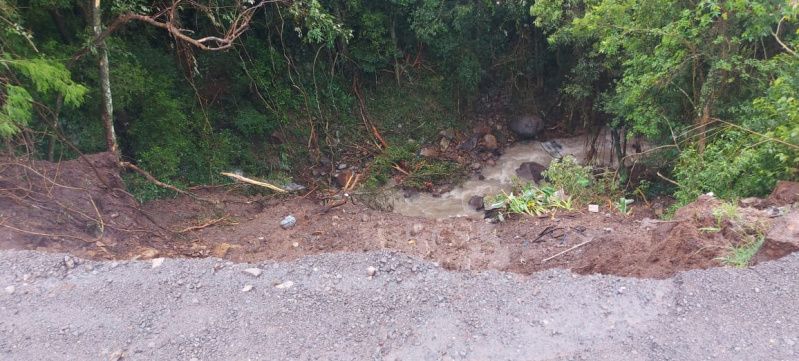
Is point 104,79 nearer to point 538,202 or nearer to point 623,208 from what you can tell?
point 538,202

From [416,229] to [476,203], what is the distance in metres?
2.73

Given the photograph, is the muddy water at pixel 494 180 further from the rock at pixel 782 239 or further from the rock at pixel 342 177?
the rock at pixel 782 239

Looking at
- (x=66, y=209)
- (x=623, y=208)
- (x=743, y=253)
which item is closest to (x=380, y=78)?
(x=623, y=208)

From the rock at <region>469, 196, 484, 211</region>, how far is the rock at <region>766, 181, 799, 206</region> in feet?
14.4

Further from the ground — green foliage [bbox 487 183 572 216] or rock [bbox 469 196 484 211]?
green foliage [bbox 487 183 572 216]

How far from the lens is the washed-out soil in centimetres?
358

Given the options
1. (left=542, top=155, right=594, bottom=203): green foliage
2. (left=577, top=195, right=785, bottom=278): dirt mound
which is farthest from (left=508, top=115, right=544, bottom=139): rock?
(left=577, top=195, right=785, bottom=278): dirt mound

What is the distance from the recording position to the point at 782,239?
2977 mm

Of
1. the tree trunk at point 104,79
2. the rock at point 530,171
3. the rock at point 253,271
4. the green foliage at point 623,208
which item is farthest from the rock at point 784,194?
the tree trunk at point 104,79

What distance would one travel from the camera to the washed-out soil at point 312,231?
141 inches

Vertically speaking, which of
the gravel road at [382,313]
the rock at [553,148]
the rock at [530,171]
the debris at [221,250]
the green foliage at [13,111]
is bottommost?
the rock at [530,171]

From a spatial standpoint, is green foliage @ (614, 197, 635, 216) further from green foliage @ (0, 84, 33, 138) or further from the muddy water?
green foliage @ (0, 84, 33, 138)

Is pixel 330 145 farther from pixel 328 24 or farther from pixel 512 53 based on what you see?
pixel 512 53

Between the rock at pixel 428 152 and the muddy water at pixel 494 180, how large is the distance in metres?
0.92
